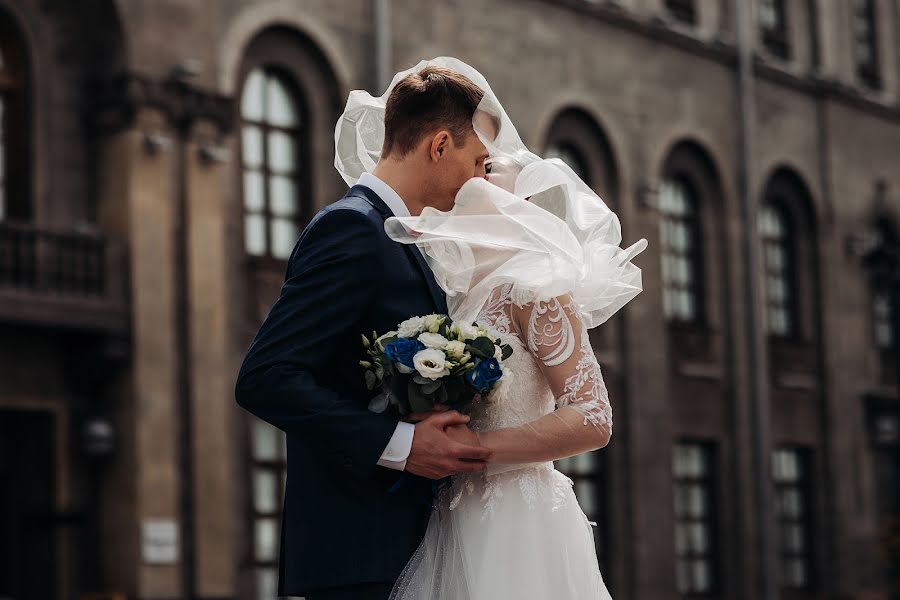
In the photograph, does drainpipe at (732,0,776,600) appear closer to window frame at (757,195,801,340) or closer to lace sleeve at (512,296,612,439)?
window frame at (757,195,801,340)

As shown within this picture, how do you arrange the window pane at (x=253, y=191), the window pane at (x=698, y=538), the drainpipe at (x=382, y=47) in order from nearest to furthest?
the window pane at (x=253, y=191) → the drainpipe at (x=382, y=47) → the window pane at (x=698, y=538)

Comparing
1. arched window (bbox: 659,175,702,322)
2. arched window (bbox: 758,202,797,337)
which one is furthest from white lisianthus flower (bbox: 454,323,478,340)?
arched window (bbox: 758,202,797,337)

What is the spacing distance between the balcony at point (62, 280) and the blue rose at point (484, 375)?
1229 cm

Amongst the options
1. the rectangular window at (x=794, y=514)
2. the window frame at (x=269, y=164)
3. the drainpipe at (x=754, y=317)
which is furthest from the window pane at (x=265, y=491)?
the rectangular window at (x=794, y=514)

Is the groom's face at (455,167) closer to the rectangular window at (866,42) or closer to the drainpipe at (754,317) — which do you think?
the drainpipe at (754,317)

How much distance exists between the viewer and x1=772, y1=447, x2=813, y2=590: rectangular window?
87.5 feet

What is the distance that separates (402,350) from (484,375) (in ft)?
0.78

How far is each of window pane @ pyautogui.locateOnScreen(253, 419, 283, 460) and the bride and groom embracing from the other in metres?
14.0

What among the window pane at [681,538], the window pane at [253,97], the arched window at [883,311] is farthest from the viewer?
the arched window at [883,311]

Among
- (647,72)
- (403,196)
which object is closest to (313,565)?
(403,196)

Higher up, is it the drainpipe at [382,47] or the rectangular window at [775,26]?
the rectangular window at [775,26]

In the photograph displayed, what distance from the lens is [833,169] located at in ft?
94.6

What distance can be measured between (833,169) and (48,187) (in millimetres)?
15625

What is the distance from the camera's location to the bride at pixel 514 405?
14.4 feet
